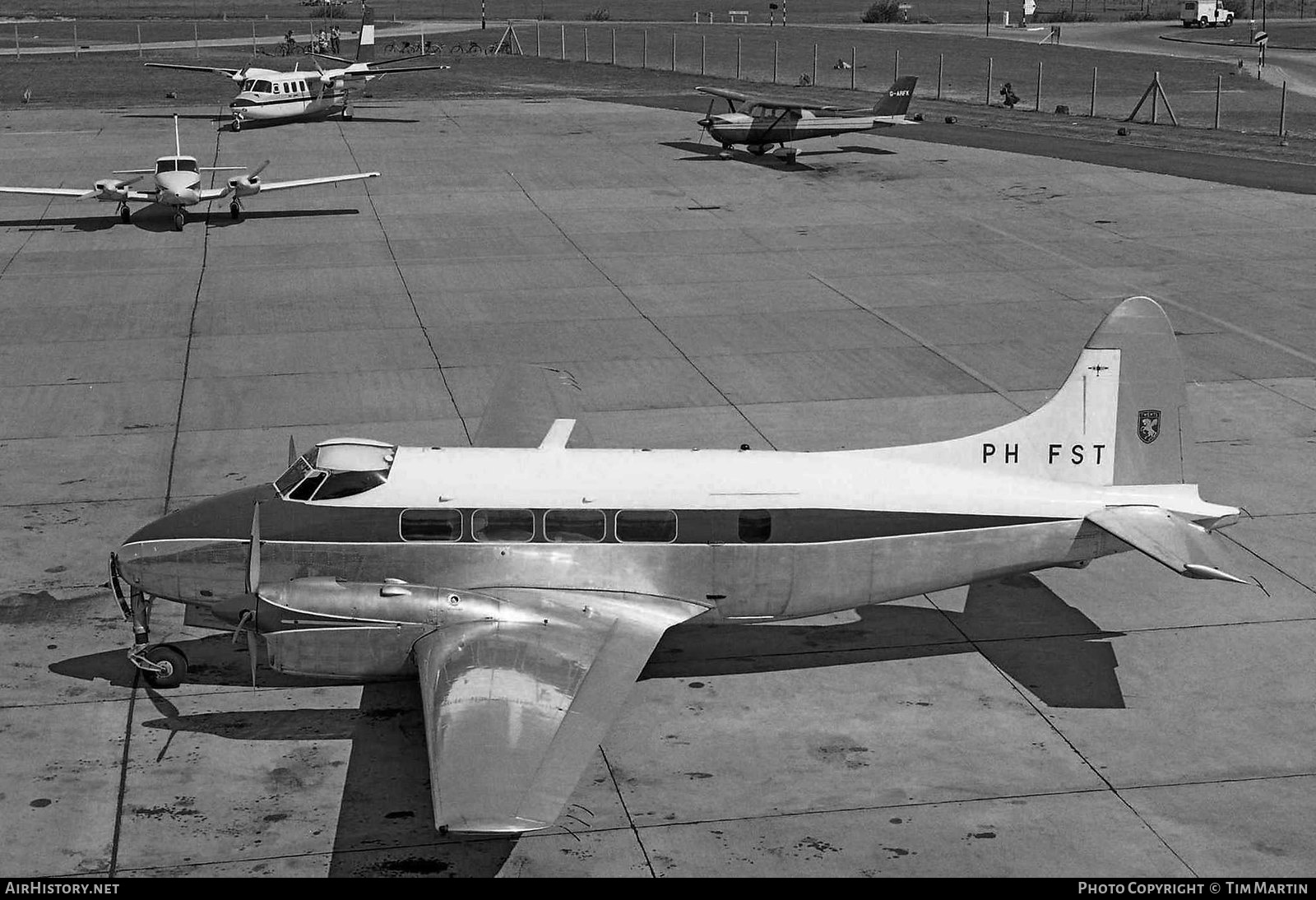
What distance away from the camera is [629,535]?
1680 cm

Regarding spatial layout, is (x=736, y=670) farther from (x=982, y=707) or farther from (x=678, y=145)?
(x=678, y=145)

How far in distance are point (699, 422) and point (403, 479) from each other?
10117 mm

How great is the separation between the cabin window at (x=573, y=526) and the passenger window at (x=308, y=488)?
2624 millimetres

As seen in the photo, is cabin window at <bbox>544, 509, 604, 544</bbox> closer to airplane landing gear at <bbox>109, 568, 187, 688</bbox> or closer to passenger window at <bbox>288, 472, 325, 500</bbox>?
passenger window at <bbox>288, 472, 325, 500</bbox>

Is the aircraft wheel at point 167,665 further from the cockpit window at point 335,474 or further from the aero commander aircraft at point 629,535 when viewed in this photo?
the cockpit window at point 335,474

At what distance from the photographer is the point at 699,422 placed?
2606 cm

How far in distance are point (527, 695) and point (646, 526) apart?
3.12 m

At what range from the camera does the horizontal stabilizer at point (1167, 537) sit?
1566cm

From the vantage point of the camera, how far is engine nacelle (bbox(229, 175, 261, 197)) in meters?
43.2

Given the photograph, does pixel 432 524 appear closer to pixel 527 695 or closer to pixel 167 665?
pixel 527 695

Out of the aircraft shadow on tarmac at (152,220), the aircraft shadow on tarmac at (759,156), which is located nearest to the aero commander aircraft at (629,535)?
the aircraft shadow on tarmac at (152,220)

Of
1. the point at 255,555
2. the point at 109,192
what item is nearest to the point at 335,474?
the point at 255,555

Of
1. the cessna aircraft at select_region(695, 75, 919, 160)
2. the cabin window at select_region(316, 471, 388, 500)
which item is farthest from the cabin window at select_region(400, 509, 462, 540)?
the cessna aircraft at select_region(695, 75, 919, 160)
